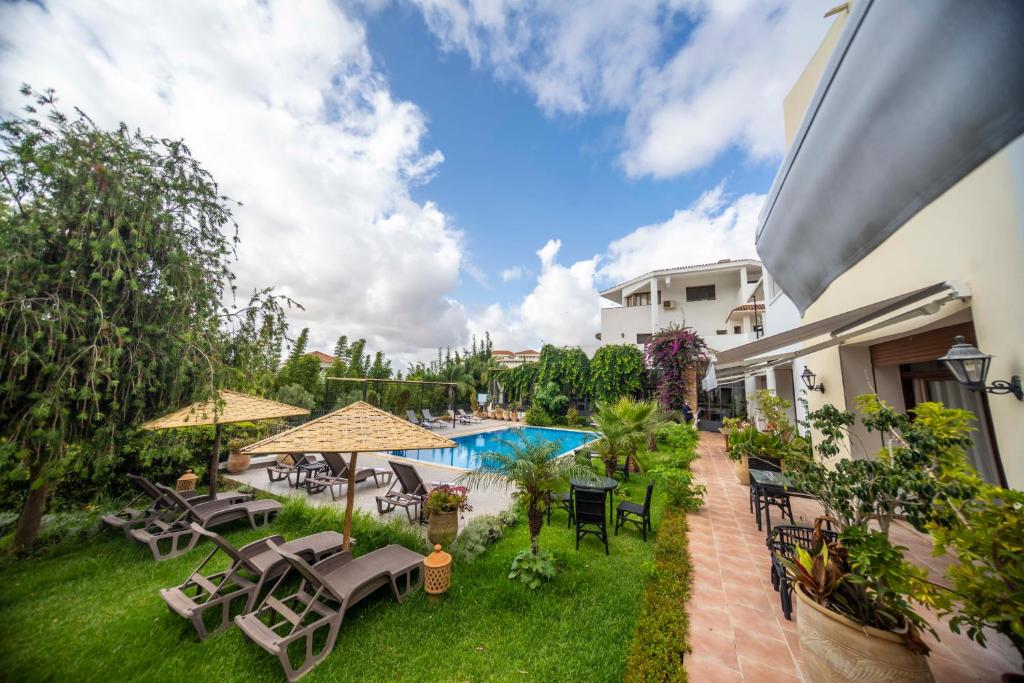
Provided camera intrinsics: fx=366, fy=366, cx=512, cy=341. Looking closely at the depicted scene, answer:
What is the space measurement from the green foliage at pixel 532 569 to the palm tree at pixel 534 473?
19cm

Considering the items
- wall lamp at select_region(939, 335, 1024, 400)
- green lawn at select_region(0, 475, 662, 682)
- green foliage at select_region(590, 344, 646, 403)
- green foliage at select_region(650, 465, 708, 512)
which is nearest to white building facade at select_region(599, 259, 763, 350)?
green foliage at select_region(590, 344, 646, 403)

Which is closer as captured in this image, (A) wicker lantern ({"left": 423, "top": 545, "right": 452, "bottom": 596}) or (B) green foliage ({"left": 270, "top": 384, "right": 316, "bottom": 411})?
(A) wicker lantern ({"left": 423, "top": 545, "right": 452, "bottom": 596})

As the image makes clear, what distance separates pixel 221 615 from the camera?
14.9 ft

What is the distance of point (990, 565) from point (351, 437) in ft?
19.5

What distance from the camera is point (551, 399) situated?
75.6ft

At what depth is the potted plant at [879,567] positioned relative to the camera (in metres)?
2.74

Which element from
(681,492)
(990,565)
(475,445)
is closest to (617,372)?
(475,445)

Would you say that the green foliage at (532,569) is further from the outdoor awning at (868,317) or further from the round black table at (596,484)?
the outdoor awning at (868,317)

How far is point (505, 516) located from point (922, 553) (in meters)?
6.47

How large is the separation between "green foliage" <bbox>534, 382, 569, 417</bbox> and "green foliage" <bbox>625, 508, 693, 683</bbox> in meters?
16.7

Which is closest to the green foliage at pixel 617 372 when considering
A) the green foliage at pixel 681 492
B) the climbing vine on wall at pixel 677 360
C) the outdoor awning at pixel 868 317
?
the climbing vine on wall at pixel 677 360

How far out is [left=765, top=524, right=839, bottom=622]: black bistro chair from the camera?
13.8 ft

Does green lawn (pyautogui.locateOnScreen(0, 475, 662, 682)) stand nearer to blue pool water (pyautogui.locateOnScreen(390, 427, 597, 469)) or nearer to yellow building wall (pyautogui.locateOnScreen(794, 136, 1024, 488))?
yellow building wall (pyautogui.locateOnScreen(794, 136, 1024, 488))

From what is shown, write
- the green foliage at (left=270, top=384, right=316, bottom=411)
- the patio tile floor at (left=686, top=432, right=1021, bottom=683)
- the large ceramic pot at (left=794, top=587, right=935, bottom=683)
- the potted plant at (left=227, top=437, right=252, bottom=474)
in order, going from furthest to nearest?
the green foliage at (left=270, top=384, right=316, bottom=411) < the potted plant at (left=227, top=437, right=252, bottom=474) < the patio tile floor at (left=686, top=432, right=1021, bottom=683) < the large ceramic pot at (left=794, top=587, right=935, bottom=683)
